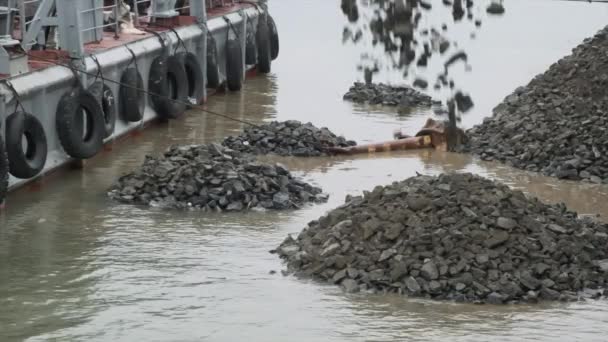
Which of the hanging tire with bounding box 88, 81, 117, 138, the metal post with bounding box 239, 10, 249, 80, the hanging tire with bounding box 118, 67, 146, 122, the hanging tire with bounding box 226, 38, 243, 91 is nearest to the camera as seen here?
the hanging tire with bounding box 88, 81, 117, 138

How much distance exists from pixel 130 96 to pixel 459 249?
880cm

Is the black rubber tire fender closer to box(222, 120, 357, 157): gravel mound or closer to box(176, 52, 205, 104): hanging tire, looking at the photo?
box(222, 120, 357, 157): gravel mound

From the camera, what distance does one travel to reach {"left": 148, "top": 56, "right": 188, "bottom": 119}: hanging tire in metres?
20.7

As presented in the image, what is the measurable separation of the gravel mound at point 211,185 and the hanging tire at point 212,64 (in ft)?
28.1

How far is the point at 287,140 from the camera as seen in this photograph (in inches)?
736

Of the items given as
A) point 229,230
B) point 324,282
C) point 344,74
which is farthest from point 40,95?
point 344,74

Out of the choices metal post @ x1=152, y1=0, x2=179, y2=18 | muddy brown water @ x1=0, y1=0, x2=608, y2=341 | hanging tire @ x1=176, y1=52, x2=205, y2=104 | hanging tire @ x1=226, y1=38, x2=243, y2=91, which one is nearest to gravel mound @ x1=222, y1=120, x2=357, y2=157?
muddy brown water @ x1=0, y1=0, x2=608, y2=341

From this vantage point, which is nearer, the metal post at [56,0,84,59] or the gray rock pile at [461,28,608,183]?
the metal post at [56,0,84,59]

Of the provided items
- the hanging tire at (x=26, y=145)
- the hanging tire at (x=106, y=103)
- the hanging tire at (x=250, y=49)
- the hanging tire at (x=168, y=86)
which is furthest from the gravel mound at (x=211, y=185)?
the hanging tire at (x=250, y=49)

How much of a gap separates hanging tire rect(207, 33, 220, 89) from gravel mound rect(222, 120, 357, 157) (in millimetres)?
5177

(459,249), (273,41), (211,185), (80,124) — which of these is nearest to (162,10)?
(80,124)

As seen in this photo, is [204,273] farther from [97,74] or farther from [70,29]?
[97,74]

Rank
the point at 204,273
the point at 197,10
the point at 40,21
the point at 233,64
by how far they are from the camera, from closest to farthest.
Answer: the point at 204,273 → the point at 40,21 → the point at 197,10 → the point at 233,64

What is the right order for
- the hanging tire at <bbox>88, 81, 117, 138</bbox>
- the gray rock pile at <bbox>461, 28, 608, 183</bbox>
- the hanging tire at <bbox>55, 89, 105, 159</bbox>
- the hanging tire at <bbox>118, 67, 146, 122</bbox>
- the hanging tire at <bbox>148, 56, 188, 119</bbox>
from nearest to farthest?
the hanging tire at <bbox>55, 89, 105, 159</bbox>
the gray rock pile at <bbox>461, 28, 608, 183</bbox>
the hanging tire at <bbox>88, 81, 117, 138</bbox>
the hanging tire at <bbox>118, 67, 146, 122</bbox>
the hanging tire at <bbox>148, 56, 188, 119</bbox>
